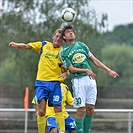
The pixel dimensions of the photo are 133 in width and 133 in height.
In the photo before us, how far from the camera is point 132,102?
26.4m

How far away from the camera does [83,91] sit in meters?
10.5

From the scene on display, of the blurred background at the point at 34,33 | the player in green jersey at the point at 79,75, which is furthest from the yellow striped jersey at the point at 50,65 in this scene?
the blurred background at the point at 34,33

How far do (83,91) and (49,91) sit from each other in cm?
64

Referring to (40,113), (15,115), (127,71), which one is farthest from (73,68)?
(127,71)

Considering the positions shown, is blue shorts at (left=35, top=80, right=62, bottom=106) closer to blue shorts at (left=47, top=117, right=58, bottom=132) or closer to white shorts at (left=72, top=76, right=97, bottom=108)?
white shorts at (left=72, top=76, right=97, bottom=108)

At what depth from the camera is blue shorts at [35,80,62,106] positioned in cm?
1066

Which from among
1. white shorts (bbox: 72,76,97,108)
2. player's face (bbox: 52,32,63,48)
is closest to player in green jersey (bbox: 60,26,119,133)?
white shorts (bbox: 72,76,97,108)

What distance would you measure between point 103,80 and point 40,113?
1693cm

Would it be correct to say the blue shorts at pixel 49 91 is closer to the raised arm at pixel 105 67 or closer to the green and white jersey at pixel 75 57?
the green and white jersey at pixel 75 57

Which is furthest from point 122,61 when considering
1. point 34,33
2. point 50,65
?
point 50,65

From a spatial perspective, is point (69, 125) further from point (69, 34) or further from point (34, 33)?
point (34, 33)

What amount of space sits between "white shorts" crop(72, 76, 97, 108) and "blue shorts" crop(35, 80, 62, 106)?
0.36m

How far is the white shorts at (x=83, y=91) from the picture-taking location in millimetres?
10414

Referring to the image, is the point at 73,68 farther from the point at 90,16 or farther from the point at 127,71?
the point at 127,71
